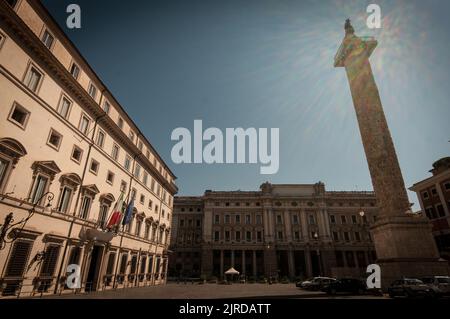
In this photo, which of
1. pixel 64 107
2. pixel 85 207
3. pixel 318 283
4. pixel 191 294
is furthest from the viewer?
pixel 318 283

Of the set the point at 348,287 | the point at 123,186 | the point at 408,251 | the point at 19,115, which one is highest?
the point at 19,115

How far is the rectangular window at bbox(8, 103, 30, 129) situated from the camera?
13.3 m

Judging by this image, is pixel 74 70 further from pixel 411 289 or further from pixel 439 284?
pixel 439 284

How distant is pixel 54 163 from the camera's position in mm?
15586

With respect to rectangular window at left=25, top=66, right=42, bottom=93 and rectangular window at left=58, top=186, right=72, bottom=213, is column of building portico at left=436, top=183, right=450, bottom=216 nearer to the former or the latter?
rectangular window at left=58, top=186, right=72, bottom=213

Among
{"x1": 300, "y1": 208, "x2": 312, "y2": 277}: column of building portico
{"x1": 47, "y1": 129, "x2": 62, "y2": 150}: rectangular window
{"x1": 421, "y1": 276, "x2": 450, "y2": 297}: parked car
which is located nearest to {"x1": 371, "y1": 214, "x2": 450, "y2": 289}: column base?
{"x1": 421, "y1": 276, "x2": 450, "y2": 297}: parked car

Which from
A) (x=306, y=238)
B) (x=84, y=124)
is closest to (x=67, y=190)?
(x=84, y=124)

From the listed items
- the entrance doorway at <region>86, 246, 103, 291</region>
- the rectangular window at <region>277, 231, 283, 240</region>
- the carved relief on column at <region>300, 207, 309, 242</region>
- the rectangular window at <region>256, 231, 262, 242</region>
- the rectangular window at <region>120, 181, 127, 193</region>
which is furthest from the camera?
the rectangular window at <region>277, 231, 283, 240</region>

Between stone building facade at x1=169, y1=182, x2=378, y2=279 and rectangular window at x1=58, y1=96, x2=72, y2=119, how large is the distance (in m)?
45.9

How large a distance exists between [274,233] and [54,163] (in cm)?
5109

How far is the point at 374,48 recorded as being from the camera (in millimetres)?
23594

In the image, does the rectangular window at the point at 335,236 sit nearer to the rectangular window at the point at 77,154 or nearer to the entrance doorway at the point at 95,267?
the entrance doorway at the point at 95,267

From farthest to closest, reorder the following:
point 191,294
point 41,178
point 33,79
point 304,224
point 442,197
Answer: point 304,224, point 442,197, point 191,294, point 41,178, point 33,79

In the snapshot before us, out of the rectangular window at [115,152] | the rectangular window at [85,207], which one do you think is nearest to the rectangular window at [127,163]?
the rectangular window at [115,152]
